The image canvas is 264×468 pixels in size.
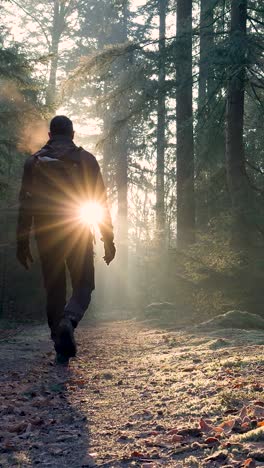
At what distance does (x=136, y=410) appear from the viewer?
3.68 metres

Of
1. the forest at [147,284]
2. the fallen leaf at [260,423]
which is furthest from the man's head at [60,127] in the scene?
the fallen leaf at [260,423]

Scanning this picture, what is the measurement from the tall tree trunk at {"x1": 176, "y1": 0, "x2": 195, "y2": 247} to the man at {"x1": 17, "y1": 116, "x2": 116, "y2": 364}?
8968mm

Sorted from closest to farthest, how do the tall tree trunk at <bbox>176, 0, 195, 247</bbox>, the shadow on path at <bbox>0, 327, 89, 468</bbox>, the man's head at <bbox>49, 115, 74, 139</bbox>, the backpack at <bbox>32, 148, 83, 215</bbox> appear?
the shadow on path at <bbox>0, 327, 89, 468</bbox> → the backpack at <bbox>32, 148, 83, 215</bbox> → the man's head at <bbox>49, 115, 74, 139</bbox> → the tall tree trunk at <bbox>176, 0, 195, 247</bbox>

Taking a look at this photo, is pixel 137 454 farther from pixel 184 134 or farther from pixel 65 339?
pixel 184 134

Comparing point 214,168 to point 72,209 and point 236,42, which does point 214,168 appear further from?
point 72,209

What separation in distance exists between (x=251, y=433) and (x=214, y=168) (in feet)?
42.5

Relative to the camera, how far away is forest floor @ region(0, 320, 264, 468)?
271 cm

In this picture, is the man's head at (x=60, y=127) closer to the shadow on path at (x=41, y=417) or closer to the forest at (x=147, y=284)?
the forest at (x=147, y=284)

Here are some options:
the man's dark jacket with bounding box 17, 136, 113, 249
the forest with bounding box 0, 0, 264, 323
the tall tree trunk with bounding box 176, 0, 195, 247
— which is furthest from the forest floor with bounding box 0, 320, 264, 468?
the tall tree trunk with bounding box 176, 0, 195, 247

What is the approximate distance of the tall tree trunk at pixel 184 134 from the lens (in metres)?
14.8

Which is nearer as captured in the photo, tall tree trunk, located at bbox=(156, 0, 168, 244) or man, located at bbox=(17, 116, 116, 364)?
man, located at bbox=(17, 116, 116, 364)

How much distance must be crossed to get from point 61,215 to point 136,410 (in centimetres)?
239

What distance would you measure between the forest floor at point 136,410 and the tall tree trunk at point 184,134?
9.64 m

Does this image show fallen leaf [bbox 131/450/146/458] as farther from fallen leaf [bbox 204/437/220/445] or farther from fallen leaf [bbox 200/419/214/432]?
fallen leaf [bbox 200/419/214/432]
